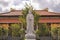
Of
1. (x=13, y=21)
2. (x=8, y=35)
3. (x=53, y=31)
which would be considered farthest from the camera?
(x=13, y=21)

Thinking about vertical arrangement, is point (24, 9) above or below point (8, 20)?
above

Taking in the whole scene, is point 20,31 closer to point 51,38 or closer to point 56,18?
point 51,38

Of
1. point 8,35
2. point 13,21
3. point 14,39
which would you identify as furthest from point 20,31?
point 13,21

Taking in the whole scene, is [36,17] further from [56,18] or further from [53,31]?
[56,18]

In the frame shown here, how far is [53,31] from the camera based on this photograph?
35375mm

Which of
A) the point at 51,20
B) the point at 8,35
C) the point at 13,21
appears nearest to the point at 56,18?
the point at 51,20

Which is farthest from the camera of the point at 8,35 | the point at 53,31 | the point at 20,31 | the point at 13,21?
the point at 13,21

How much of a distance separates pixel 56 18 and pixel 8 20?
9.25 m

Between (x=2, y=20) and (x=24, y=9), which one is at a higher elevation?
(x=24, y=9)

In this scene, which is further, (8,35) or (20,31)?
(8,35)

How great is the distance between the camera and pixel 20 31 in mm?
33219

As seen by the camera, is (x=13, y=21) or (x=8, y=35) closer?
(x=8, y=35)

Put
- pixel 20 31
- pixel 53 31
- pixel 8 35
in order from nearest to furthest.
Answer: pixel 20 31, pixel 53 31, pixel 8 35

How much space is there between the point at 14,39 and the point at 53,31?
6025mm
